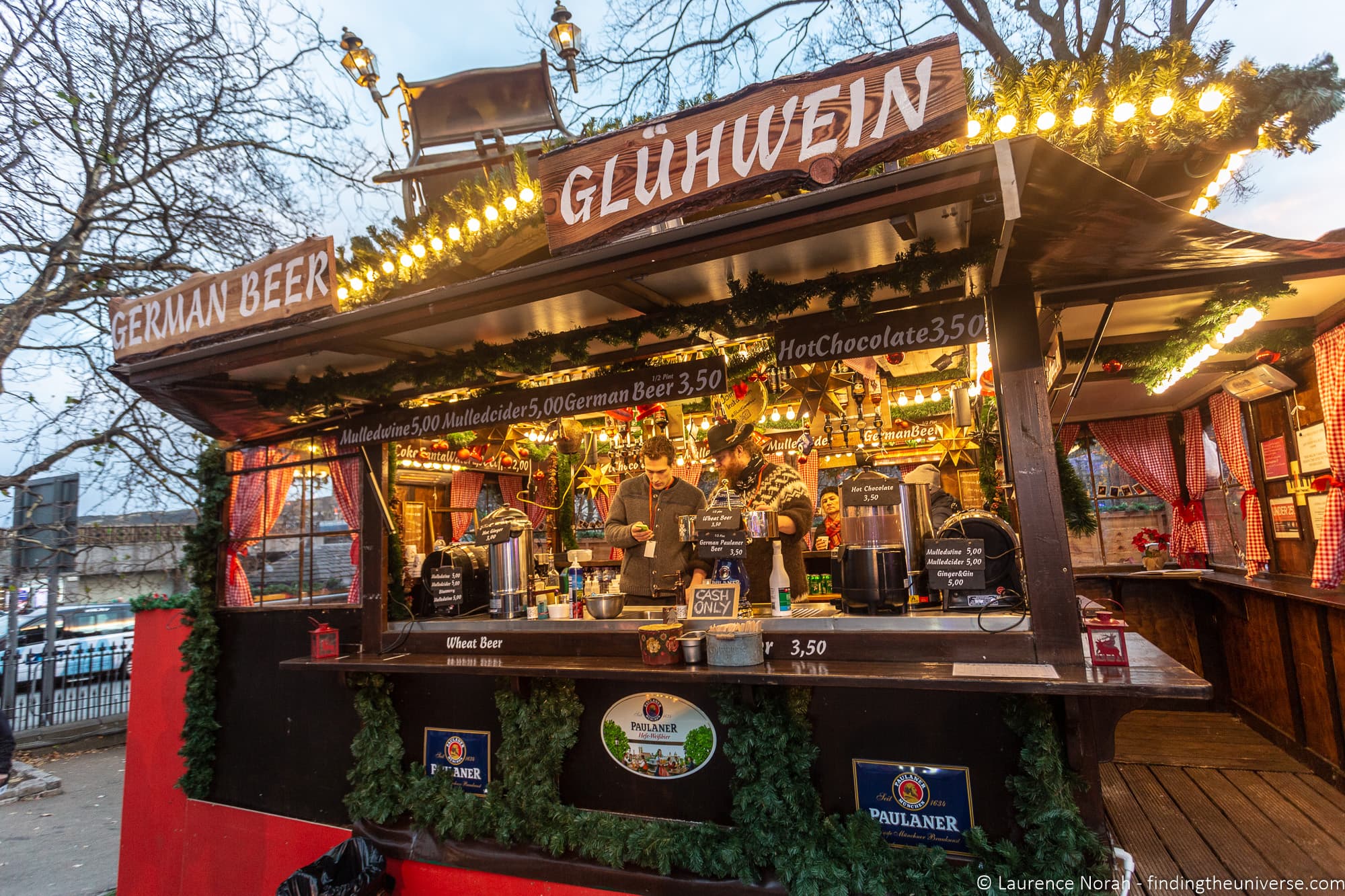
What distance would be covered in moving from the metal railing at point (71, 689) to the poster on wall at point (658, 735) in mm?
12664

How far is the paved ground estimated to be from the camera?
653 centimetres

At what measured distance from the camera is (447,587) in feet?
15.4

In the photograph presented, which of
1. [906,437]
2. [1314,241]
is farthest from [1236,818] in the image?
[906,437]

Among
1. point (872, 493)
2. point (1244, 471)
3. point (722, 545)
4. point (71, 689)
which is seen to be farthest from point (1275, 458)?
point (71, 689)

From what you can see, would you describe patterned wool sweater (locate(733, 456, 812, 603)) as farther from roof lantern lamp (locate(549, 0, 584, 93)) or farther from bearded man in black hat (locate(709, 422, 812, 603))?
roof lantern lamp (locate(549, 0, 584, 93))

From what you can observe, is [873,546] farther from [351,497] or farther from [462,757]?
[351,497]

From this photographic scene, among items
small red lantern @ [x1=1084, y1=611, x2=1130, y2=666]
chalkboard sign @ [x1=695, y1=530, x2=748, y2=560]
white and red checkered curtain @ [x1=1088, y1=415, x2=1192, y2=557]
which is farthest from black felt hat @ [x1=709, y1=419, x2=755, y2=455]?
white and red checkered curtain @ [x1=1088, y1=415, x2=1192, y2=557]

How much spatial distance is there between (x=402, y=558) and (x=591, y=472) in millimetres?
4383

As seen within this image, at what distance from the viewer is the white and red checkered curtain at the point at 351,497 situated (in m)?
5.08

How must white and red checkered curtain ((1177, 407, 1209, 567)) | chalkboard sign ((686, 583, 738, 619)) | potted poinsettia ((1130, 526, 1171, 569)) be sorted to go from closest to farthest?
chalkboard sign ((686, 583, 738, 619))
white and red checkered curtain ((1177, 407, 1209, 567))
potted poinsettia ((1130, 526, 1171, 569))

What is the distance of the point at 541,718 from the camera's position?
13.1 ft

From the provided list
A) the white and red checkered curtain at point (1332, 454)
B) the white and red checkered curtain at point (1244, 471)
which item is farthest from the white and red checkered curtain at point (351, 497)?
the white and red checkered curtain at point (1244, 471)

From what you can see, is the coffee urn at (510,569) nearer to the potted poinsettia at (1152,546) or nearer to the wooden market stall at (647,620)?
the wooden market stall at (647,620)

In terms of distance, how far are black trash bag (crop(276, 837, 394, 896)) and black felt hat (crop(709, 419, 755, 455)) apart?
342 cm
